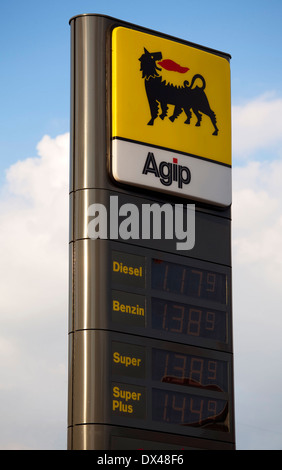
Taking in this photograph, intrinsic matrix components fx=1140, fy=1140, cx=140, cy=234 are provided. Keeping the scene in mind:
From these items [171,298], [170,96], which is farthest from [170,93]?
[171,298]

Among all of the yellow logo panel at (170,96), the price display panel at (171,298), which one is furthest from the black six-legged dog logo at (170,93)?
the price display panel at (171,298)

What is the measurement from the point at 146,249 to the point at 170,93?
2.34m

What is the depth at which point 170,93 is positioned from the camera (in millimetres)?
15688

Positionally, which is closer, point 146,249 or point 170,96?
point 146,249

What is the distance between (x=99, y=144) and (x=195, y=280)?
224 centimetres

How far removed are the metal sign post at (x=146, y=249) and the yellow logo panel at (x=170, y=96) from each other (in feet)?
0.06

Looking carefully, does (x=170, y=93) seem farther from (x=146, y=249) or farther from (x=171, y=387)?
(x=171, y=387)

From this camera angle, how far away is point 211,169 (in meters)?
15.9

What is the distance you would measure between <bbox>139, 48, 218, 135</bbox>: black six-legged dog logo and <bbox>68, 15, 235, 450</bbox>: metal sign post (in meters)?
0.02

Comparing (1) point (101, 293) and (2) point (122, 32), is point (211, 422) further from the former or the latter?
(2) point (122, 32)

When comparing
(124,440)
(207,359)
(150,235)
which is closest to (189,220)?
(150,235)

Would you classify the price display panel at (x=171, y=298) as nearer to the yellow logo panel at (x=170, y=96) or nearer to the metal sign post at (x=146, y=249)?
the metal sign post at (x=146, y=249)

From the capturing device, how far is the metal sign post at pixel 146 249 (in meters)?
14.1
